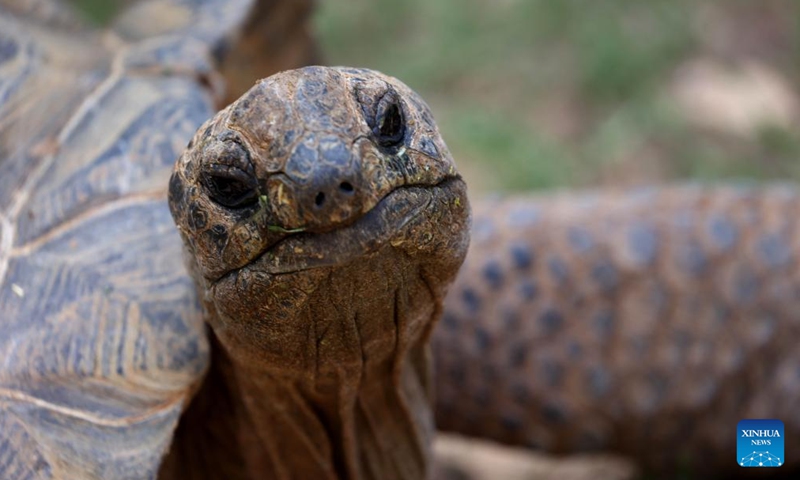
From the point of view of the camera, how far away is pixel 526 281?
2617 mm

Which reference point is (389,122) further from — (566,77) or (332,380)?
(566,77)

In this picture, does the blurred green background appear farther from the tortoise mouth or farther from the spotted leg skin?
the tortoise mouth

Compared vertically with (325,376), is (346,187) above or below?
above

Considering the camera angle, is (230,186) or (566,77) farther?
(566,77)

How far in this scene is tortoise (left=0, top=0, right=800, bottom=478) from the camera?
140cm

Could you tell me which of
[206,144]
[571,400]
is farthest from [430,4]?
[206,144]

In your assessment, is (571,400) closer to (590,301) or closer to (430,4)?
(590,301)

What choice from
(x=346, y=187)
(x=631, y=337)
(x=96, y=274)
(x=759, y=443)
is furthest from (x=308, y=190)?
(x=759, y=443)

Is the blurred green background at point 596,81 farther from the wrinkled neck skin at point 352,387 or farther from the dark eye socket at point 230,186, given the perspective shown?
the dark eye socket at point 230,186

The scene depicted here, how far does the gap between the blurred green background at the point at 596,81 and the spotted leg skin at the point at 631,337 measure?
1.42m

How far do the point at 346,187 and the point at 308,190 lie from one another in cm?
5

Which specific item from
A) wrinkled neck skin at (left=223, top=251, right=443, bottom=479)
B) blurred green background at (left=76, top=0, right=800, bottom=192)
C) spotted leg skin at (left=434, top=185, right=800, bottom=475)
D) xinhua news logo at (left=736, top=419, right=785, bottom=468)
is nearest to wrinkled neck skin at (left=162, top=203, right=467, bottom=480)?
wrinkled neck skin at (left=223, top=251, right=443, bottom=479)

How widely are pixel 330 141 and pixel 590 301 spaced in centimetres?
147

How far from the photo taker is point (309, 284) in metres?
1.40
